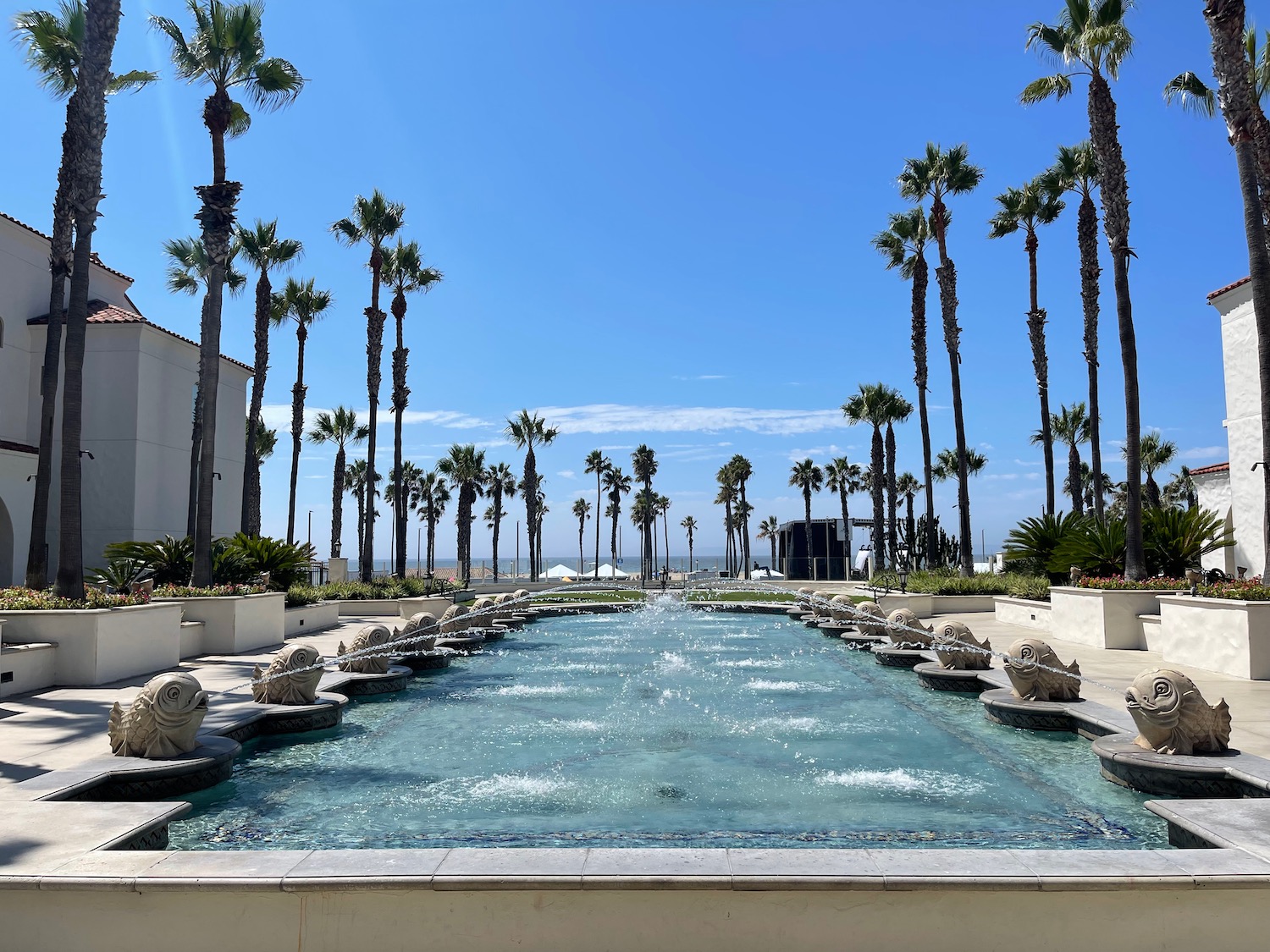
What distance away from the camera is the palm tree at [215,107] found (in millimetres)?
18188

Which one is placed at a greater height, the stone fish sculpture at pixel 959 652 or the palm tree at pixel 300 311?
the palm tree at pixel 300 311

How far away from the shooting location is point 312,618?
72.5 feet

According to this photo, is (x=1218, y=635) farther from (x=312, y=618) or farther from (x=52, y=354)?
(x=52, y=354)

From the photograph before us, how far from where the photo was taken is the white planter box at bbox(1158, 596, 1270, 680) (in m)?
11.8

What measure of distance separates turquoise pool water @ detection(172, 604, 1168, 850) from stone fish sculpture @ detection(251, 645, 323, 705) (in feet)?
2.04

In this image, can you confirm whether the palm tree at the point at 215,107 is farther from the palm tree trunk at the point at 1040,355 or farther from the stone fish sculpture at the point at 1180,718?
the palm tree trunk at the point at 1040,355

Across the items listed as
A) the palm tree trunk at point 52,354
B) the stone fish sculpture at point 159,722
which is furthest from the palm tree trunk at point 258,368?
the stone fish sculpture at point 159,722

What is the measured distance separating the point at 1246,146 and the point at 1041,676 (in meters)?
10.7

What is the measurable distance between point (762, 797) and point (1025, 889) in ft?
10.9

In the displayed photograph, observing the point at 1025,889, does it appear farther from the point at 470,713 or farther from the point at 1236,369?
the point at 1236,369

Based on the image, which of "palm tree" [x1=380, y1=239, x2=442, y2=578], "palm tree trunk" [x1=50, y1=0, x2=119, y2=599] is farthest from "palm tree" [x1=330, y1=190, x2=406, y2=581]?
"palm tree trunk" [x1=50, y1=0, x2=119, y2=599]

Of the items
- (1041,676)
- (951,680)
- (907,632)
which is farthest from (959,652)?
(907,632)

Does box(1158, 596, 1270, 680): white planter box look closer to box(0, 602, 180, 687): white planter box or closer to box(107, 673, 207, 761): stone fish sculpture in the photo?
box(107, 673, 207, 761): stone fish sculpture

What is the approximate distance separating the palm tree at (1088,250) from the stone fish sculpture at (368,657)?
23.9 meters
